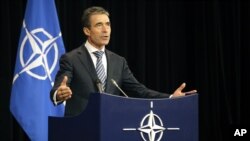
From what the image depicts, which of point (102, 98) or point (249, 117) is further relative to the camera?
point (249, 117)

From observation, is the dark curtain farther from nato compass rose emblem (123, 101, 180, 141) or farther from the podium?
nato compass rose emblem (123, 101, 180, 141)

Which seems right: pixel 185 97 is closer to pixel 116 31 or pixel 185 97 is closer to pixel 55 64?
pixel 55 64

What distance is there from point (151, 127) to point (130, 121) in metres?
0.13

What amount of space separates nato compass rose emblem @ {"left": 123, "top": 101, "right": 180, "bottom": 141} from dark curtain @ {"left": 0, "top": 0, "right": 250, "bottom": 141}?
2895 mm

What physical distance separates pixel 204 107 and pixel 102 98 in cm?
354

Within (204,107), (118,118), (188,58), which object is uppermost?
(188,58)

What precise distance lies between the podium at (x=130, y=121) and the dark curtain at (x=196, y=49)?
2.76 m

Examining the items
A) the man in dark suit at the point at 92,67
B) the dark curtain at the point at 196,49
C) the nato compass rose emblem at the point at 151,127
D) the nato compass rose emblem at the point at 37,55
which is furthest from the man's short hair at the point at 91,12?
the dark curtain at the point at 196,49

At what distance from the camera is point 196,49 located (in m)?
6.36

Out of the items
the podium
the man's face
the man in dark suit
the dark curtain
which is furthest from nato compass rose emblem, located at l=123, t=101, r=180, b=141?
the dark curtain

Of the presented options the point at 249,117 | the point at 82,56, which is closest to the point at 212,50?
the point at 249,117

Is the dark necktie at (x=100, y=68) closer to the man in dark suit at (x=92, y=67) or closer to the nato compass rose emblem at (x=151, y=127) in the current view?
the man in dark suit at (x=92, y=67)

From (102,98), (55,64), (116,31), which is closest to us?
(102,98)

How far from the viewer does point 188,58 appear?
6.38 meters
